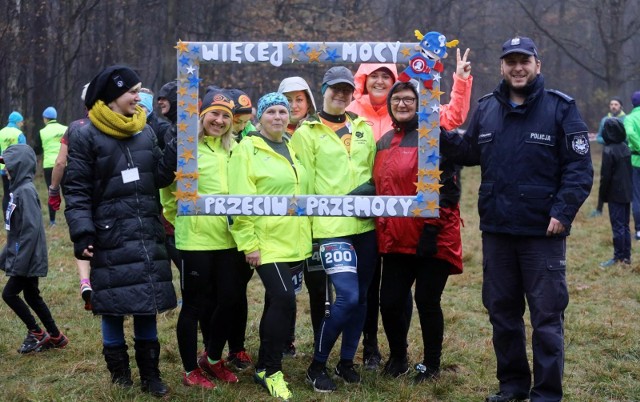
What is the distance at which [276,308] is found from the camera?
5.08 metres

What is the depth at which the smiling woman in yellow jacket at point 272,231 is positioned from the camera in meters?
5.03

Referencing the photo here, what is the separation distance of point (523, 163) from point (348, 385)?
1943mm

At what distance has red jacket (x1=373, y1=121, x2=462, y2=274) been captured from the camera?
5.14 m

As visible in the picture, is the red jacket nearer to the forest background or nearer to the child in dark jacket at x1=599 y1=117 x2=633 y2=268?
the child in dark jacket at x1=599 y1=117 x2=633 y2=268

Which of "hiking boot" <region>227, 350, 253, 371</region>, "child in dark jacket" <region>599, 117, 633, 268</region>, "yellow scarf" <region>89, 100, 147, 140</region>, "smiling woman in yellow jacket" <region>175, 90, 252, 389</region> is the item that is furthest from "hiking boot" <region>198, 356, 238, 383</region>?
"child in dark jacket" <region>599, 117, 633, 268</region>

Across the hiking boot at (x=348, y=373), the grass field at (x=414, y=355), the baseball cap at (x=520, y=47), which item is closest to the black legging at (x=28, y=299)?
the grass field at (x=414, y=355)

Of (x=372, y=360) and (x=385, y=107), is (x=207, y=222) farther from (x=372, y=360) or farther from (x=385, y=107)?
(x=372, y=360)

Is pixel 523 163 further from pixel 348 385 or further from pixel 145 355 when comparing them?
pixel 145 355

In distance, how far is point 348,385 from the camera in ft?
17.5

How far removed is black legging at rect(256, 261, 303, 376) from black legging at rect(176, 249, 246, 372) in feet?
1.01

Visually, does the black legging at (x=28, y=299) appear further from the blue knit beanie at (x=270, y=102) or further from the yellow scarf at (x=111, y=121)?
the blue knit beanie at (x=270, y=102)

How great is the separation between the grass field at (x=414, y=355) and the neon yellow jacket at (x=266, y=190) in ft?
3.18

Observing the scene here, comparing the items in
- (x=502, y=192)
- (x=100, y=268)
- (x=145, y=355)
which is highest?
(x=502, y=192)

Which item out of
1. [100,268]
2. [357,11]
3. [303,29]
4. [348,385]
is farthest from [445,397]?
[357,11]
